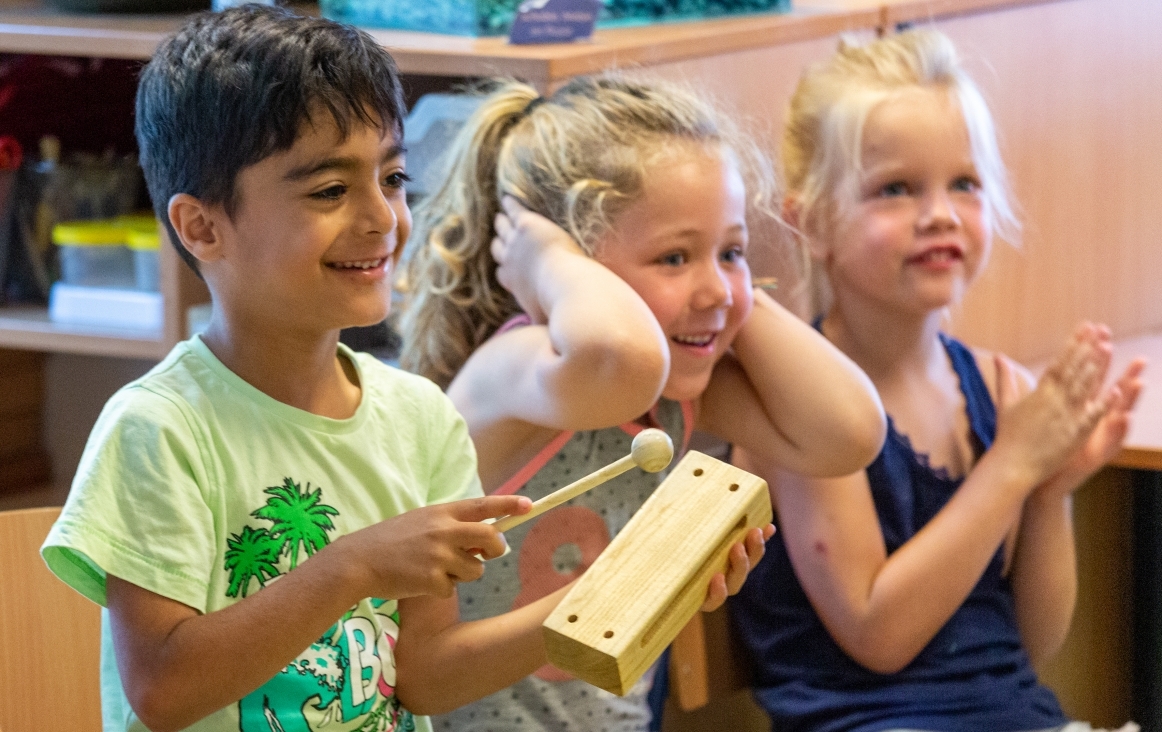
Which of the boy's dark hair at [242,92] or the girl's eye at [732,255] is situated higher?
the boy's dark hair at [242,92]

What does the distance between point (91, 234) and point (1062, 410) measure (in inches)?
41.1

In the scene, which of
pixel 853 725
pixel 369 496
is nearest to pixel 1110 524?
pixel 853 725

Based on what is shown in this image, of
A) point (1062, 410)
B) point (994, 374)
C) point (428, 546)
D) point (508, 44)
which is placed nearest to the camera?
point (428, 546)

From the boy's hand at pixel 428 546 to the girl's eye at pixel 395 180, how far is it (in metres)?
0.23

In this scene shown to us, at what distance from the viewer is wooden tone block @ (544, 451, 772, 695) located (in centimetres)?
77

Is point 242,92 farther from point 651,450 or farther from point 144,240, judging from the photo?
point 144,240

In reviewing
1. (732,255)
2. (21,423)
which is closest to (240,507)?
(732,255)

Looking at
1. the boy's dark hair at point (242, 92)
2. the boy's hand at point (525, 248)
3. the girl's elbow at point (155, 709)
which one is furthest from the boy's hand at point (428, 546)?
the boy's hand at point (525, 248)

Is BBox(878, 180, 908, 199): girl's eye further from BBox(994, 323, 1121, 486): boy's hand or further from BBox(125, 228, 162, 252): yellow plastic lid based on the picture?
BBox(125, 228, 162, 252): yellow plastic lid

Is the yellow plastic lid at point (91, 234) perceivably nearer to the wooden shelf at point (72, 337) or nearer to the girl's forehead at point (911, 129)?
the wooden shelf at point (72, 337)

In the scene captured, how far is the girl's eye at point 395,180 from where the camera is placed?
0.90 metres

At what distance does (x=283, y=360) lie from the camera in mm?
908

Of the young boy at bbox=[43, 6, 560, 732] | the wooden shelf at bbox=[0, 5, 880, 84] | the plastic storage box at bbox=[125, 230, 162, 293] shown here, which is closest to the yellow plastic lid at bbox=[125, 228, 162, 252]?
the plastic storage box at bbox=[125, 230, 162, 293]

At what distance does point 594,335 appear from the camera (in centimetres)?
105
